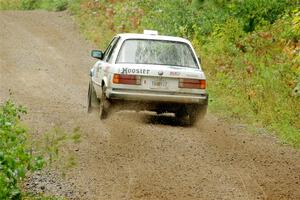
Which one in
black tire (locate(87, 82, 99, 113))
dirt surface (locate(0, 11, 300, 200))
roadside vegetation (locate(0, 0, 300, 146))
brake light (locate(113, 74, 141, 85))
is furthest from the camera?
roadside vegetation (locate(0, 0, 300, 146))

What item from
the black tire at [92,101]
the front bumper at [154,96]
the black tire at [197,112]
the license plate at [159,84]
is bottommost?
the black tire at [92,101]

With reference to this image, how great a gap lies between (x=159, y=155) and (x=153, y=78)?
2.51 meters

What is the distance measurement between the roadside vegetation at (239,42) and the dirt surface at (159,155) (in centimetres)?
100

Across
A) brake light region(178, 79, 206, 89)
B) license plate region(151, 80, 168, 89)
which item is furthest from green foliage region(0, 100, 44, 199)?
brake light region(178, 79, 206, 89)

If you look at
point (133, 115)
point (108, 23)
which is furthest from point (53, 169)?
point (108, 23)

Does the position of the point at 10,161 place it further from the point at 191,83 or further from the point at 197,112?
the point at 197,112

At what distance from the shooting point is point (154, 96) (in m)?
12.7

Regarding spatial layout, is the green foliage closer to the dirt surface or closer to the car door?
the dirt surface

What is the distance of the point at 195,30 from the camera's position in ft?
73.6

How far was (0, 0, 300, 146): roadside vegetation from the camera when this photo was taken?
14789mm

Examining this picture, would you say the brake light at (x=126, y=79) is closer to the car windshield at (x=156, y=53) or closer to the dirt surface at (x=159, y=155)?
the car windshield at (x=156, y=53)

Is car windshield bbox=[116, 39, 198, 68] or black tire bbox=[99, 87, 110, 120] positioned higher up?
car windshield bbox=[116, 39, 198, 68]

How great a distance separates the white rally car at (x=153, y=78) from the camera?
497 inches

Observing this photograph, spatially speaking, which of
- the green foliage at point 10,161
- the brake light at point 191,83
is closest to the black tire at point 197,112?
the brake light at point 191,83
